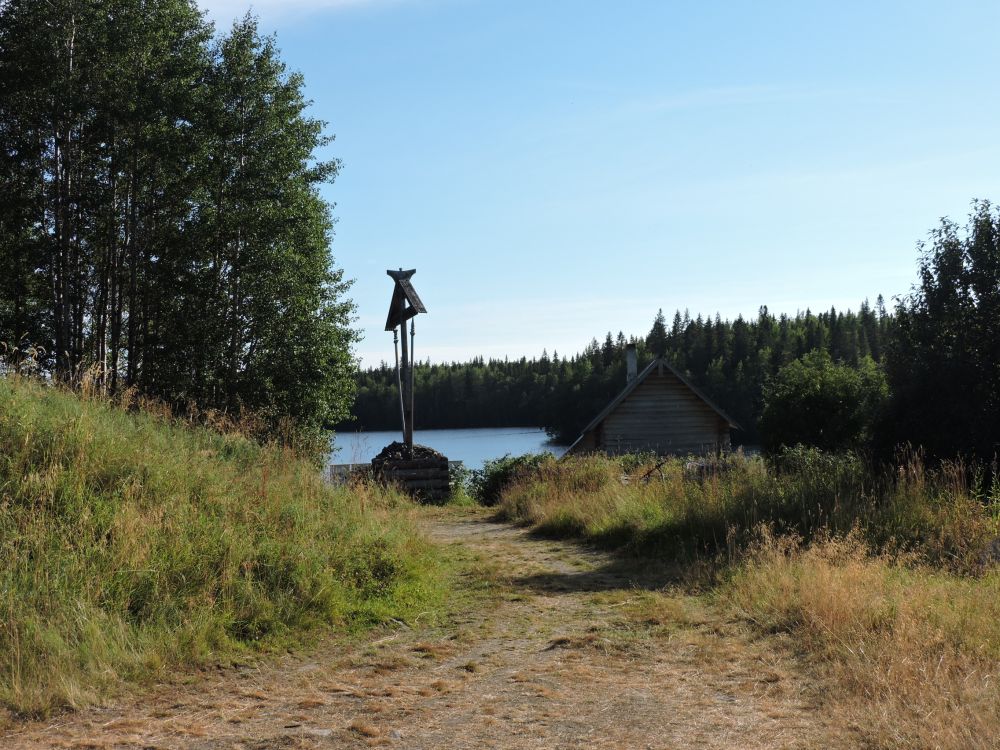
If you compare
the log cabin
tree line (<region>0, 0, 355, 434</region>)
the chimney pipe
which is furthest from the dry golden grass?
the chimney pipe

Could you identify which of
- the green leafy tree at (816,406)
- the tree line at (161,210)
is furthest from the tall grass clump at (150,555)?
the green leafy tree at (816,406)

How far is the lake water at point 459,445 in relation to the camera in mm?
12016

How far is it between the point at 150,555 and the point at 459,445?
8066 centimetres

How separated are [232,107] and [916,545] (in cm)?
2091

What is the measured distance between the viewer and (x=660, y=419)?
3356 centimetres

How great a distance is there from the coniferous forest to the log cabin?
49144 millimetres

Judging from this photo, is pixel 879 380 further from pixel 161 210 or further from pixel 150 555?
pixel 150 555

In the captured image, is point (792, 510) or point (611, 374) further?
point (611, 374)

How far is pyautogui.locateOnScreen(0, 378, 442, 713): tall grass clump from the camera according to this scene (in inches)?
214

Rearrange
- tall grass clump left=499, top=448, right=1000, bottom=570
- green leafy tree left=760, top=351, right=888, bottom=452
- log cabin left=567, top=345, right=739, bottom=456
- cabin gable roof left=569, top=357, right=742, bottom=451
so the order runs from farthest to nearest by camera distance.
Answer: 1. green leafy tree left=760, top=351, right=888, bottom=452
2. log cabin left=567, top=345, right=739, bottom=456
3. cabin gable roof left=569, top=357, right=742, bottom=451
4. tall grass clump left=499, top=448, right=1000, bottom=570

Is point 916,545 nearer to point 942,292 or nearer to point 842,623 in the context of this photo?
point 842,623

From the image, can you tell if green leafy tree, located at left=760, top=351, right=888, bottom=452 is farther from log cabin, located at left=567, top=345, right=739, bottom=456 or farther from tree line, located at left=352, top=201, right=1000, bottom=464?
log cabin, located at left=567, top=345, right=739, bottom=456

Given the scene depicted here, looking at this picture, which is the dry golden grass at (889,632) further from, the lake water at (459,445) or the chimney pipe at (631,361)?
the chimney pipe at (631,361)

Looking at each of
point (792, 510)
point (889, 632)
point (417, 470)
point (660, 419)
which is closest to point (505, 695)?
point (889, 632)
